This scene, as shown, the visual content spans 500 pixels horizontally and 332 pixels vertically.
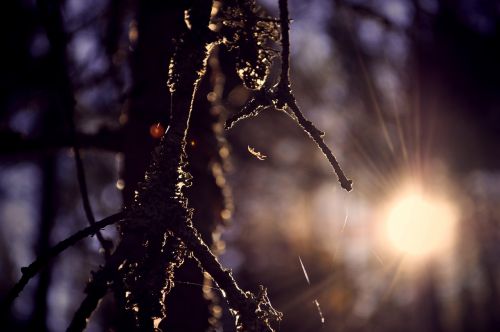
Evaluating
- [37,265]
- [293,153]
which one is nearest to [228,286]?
[37,265]

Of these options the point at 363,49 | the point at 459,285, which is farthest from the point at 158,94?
the point at 459,285

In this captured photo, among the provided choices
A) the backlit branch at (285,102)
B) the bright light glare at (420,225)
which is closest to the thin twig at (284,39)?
A: the backlit branch at (285,102)

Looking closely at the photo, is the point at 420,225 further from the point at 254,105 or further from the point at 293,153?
the point at 254,105

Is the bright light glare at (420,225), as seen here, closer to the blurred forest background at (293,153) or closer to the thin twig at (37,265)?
the blurred forest background at (293,153)

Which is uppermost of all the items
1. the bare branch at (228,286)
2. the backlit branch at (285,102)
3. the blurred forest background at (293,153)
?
the blurred forest background at (293,153)

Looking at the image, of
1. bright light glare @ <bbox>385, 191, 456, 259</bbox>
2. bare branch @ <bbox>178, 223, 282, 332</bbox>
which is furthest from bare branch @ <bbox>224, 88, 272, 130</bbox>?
bright light glare @ <bbox>385, 191, 456, 259</bbox>
